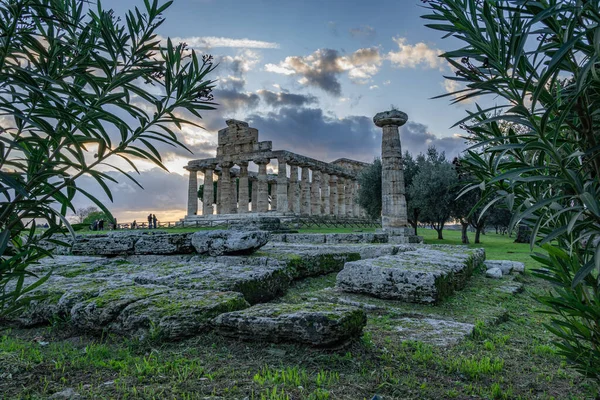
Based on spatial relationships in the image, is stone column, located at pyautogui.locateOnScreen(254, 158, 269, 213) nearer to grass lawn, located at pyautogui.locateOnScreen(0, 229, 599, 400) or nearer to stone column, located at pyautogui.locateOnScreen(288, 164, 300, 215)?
stone column, located at pyautogui.locateOnScreen(288, 164, 300, 215)

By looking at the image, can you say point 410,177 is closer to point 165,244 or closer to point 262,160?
point 262,160

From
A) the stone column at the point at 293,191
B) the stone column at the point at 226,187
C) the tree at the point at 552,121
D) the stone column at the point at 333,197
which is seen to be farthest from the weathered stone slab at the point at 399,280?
the stone column at the point at 333,197

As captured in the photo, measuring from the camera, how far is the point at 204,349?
325 centimetres

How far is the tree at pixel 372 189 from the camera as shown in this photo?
30406 millimetres

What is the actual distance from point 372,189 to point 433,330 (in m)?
26.8

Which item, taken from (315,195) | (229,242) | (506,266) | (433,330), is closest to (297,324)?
(433,330)

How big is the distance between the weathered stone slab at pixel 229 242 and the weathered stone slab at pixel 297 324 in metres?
3.34

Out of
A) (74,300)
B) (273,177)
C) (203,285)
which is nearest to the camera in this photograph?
(74,300)

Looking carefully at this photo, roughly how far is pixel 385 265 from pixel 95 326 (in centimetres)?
395

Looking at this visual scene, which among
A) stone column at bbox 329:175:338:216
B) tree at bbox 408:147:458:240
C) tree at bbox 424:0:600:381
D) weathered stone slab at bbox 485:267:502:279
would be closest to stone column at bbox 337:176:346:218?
stone column at bbox 329:175:338:216

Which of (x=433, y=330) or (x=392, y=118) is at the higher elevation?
(x=392, y=118)

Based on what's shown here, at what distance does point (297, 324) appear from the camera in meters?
3.15

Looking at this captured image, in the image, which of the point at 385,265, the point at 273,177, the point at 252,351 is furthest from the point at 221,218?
the point at 252,351

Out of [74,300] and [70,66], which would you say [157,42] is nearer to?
[70,66]
